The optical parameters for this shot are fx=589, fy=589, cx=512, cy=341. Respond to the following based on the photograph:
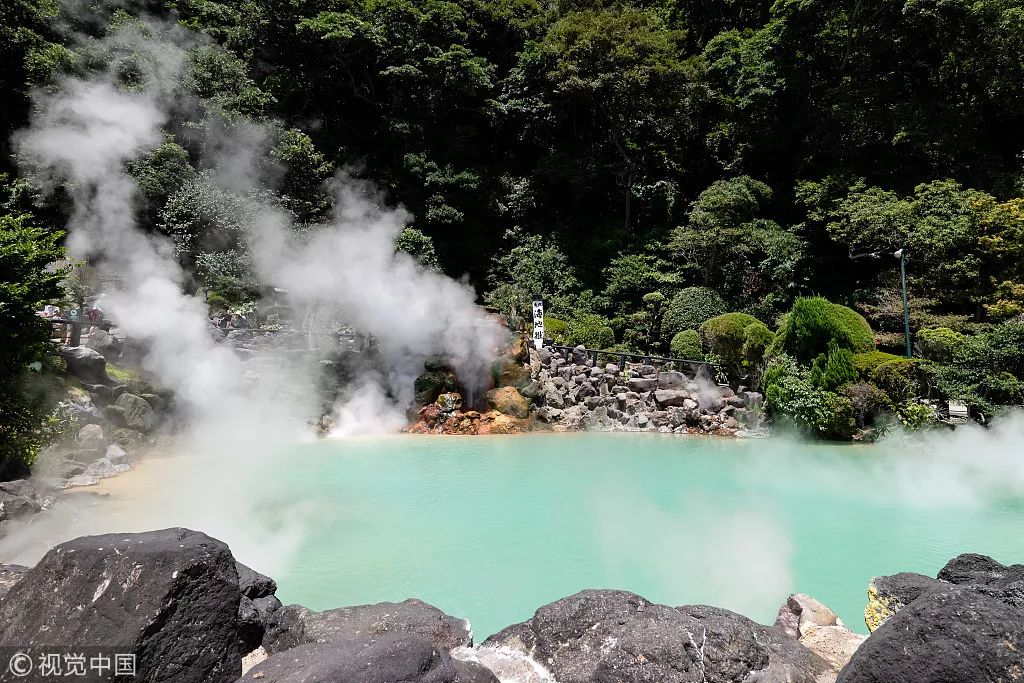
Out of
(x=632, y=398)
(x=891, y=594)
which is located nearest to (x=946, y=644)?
(x=891, y=594)

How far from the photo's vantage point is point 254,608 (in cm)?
316

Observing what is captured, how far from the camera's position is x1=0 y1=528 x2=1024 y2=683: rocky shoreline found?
2.23 metres

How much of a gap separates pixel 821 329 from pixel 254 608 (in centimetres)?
1163

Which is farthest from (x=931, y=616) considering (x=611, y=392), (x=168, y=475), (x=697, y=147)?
(x=697, y=147)

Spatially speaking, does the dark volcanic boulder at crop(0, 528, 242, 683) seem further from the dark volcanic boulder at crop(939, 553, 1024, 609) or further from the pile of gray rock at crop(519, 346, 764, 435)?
the pile of gray rock at crop(519, 346, 764, 435)

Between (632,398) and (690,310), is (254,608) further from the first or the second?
(690,310)

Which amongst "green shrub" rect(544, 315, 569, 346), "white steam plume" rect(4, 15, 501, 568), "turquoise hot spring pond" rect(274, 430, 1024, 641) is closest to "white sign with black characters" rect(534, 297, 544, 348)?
"green shrub" rect(544, 315, 569, 346)

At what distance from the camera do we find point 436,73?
19.7 m

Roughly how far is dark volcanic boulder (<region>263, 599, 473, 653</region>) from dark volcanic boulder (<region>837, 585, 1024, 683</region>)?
200cm

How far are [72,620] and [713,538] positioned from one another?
525cm

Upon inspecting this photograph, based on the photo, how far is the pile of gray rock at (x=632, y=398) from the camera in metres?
12.7

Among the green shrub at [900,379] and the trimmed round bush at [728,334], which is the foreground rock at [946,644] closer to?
the green shrub at [900,379]

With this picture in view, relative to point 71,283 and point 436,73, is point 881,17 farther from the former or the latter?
point 71,283

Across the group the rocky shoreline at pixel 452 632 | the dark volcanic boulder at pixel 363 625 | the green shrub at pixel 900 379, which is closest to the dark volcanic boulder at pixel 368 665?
the rocky shoreline at pixel 452 632
